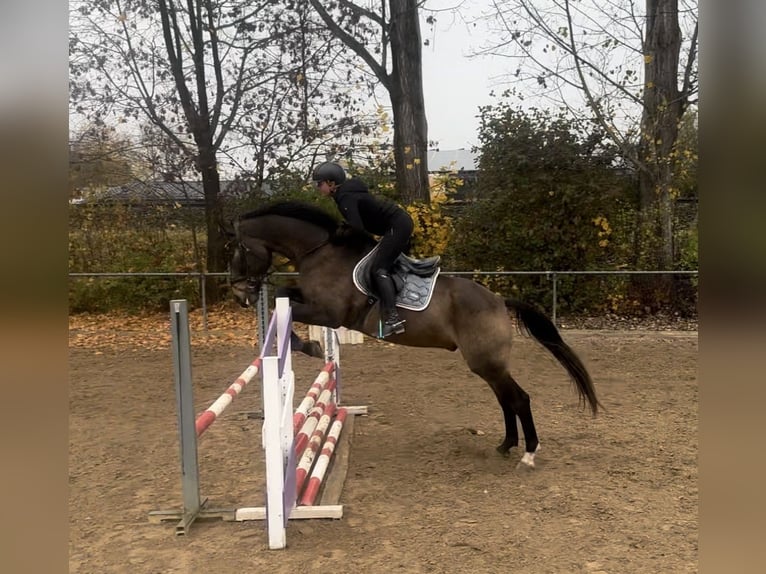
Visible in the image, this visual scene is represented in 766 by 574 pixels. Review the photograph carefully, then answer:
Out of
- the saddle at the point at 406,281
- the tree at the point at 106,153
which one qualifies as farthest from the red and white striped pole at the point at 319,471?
the tree at the point at 106,153

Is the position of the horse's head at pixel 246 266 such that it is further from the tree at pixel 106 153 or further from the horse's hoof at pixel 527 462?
the tree at pixel 106 153

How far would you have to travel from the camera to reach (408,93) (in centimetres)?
1172

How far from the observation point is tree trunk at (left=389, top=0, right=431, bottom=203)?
11328 millimetres

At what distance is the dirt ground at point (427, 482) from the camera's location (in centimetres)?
291

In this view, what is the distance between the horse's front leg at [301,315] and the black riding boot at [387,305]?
→ 0.46m

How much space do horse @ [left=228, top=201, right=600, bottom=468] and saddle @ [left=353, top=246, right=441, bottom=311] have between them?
0.06m

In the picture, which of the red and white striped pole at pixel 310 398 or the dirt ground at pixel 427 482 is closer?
the dirt ground at pixel 427 482

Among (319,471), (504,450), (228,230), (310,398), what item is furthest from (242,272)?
(504,450)

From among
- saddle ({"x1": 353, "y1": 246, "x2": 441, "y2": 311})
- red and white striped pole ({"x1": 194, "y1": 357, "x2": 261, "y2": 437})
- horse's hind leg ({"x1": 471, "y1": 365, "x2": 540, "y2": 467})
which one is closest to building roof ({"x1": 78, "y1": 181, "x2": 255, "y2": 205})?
saddle ({"x1": 353, "y1": 246, "x2": 441, "y2": 311})

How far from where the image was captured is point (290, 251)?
173 inches

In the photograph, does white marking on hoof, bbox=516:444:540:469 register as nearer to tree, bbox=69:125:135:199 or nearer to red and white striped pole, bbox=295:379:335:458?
red and white striped pole, bbox=295:379:335:458

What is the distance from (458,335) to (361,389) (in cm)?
264
